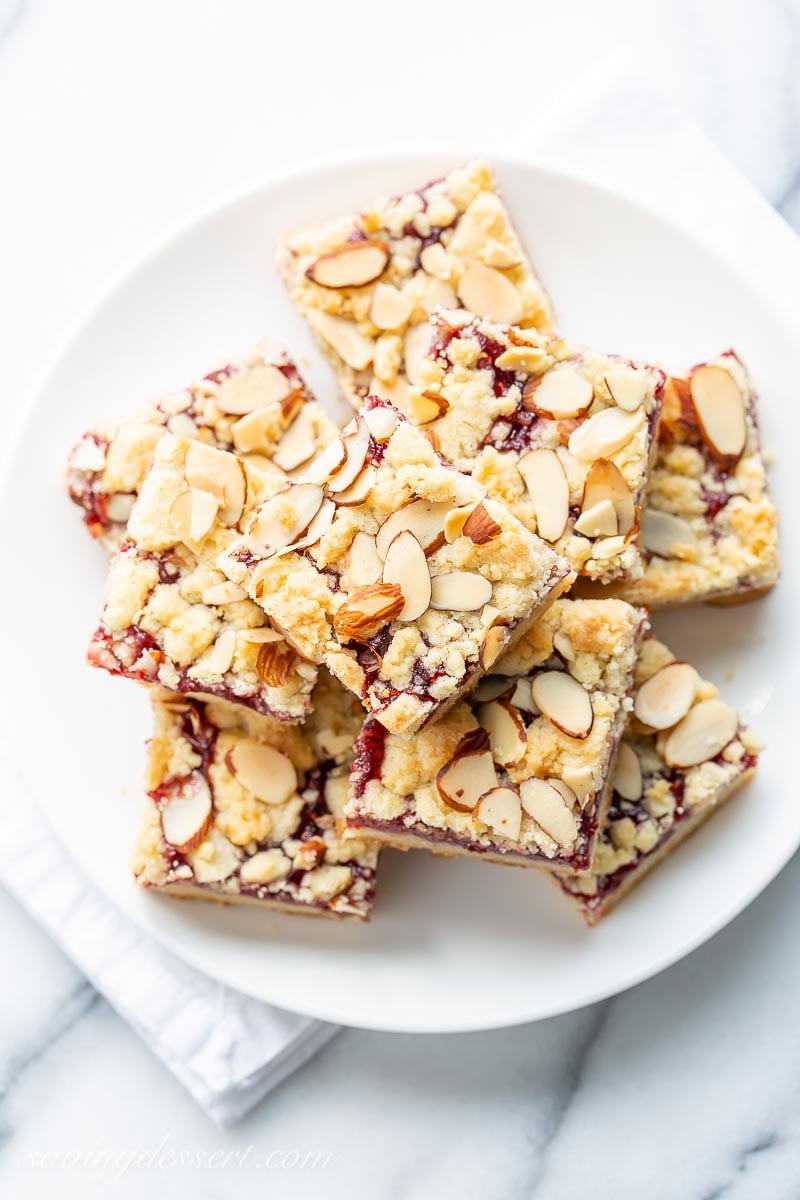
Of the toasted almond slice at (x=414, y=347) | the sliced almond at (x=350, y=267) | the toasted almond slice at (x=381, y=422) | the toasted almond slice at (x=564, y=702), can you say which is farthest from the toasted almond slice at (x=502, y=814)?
the sliced almond at (x=350, y=267)

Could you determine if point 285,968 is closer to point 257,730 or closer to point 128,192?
point 257,730

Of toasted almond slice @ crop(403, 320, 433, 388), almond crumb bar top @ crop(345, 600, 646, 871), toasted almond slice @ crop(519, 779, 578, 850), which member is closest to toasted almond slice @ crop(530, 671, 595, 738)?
almond crumb bar top @ crop(345, 600, 646, 871)

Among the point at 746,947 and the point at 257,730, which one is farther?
the point at 746,947

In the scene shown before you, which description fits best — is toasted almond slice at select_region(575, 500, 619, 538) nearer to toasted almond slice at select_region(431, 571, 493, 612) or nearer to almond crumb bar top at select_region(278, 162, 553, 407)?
toasted almond slice at select_region(431, 571, 493, 612)

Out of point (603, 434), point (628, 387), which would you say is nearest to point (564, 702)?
point (603, 434)

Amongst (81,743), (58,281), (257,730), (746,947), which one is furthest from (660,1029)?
(58,281)
